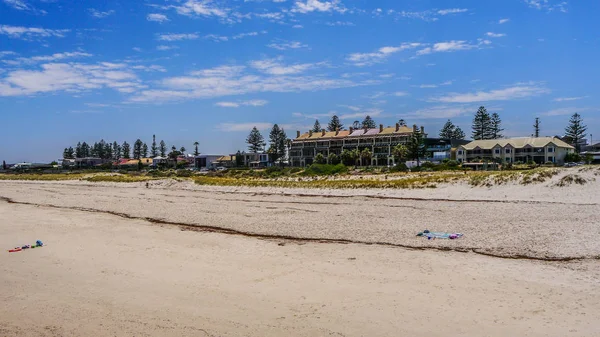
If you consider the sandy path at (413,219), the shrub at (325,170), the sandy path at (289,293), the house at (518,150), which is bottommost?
the sandy path at (289,293)

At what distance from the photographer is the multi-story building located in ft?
277

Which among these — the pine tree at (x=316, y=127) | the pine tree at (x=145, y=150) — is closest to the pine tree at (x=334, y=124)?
the pine tree at (x=316, y=127)

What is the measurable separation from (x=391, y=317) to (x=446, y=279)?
2.58 meters

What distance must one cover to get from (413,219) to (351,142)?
73.5 m

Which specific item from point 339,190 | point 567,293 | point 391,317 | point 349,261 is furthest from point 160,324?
point 339,190

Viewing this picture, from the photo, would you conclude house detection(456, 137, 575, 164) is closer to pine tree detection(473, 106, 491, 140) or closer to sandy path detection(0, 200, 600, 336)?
pine tree detection(473, 106, 491, 140)

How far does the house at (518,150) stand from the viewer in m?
65.8

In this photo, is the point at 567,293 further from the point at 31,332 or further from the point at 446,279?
the point at 31,332

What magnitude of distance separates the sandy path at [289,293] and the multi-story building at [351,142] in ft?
233

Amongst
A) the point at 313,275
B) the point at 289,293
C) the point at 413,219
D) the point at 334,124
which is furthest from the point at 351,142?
the point at 289,293

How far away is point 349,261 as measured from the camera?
11812 millimetres

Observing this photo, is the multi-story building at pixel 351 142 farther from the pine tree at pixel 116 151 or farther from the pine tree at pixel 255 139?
the pine tree at pixel 116 151

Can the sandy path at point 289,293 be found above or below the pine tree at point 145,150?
below

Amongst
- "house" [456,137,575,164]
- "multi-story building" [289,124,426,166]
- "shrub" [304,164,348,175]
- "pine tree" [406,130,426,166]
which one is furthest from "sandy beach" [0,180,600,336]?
"multi-story building" [289,124,426,166]
